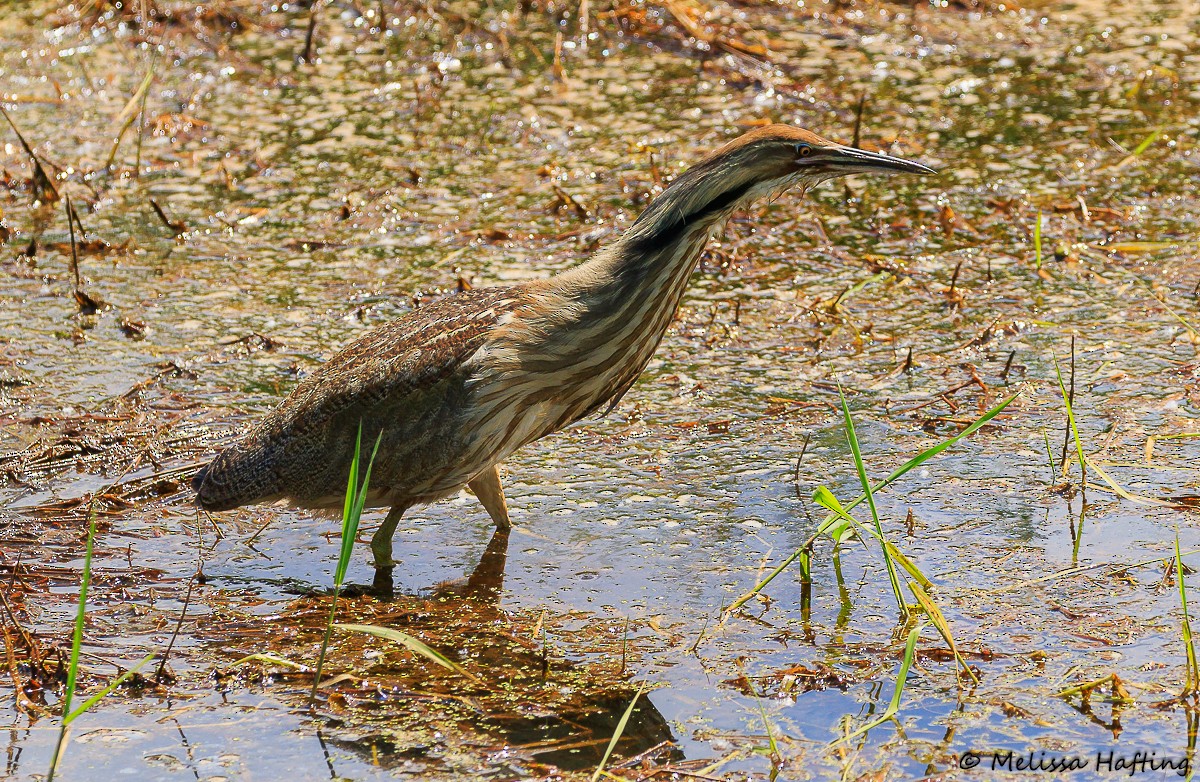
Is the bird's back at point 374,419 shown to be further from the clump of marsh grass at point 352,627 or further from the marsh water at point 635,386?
the clump of marsh grass at point 352,627

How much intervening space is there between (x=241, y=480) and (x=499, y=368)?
867mm

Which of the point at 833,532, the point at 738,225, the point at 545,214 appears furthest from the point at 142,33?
the point at 833,532

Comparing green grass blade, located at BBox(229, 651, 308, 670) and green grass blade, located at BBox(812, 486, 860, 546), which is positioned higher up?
green grass blade, located at BBox(812, 486, 860, 546)

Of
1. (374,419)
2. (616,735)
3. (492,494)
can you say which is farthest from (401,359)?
(616,735)

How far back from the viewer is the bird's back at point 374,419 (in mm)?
4406

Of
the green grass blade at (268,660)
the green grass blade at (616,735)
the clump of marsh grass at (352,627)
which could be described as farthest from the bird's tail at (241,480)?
the green grass blade at (616,735)

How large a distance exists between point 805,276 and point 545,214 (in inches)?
49.7

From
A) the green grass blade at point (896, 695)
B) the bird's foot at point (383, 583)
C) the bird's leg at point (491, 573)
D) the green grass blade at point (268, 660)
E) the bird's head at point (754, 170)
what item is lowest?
the bird's foot at point (383, 583)

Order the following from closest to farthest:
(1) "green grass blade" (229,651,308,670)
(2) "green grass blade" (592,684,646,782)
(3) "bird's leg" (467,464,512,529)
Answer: (2) "green grass blade" (592,684,646,782)
(1) "green grass blade" (229,651,308,670)
(3) "bird's leg" (467,464,512,529)

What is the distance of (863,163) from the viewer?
4262mm

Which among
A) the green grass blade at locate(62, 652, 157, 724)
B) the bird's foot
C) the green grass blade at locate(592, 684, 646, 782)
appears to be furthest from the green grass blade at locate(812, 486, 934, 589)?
the green grass blade at locate(62, 652, 157, 724)

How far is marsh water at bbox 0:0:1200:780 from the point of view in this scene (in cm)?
356

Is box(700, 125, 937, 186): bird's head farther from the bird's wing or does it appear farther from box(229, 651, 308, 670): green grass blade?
box(229, 651, 308, 670): green grass blade

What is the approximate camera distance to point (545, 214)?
6715 mm
